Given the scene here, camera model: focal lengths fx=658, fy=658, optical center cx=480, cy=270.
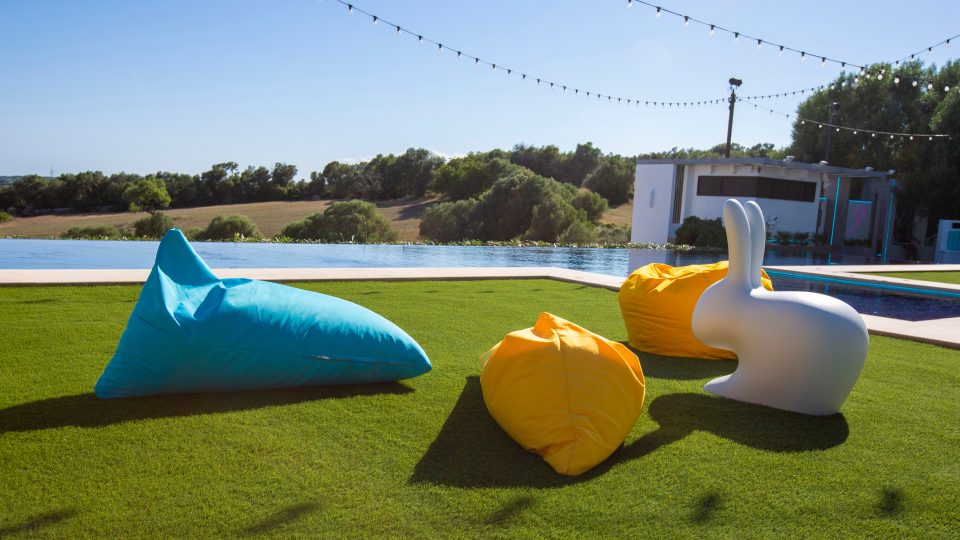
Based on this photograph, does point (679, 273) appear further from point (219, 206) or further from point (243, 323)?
point (219, 206)

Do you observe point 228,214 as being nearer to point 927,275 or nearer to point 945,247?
point 927,275

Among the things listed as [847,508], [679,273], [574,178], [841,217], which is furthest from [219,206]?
[847,508]

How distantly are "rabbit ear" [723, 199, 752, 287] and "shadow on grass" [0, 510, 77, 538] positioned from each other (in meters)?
3.39

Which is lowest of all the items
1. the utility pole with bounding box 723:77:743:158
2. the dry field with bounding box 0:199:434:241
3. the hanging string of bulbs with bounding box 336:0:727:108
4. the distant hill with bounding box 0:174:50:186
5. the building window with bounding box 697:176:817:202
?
the dry field with bounding box 0:199:434:241

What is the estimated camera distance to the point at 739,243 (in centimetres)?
384

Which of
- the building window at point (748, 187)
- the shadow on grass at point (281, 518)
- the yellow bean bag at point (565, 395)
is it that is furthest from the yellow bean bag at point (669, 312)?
the building window at point (748, 187)

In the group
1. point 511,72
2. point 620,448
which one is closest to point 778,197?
point 511,72

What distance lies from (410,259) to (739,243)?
913 centimetres

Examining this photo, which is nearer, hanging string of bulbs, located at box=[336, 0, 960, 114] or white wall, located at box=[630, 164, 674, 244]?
hanging string of bulbs, located at box=[336, 0, 960, 114]

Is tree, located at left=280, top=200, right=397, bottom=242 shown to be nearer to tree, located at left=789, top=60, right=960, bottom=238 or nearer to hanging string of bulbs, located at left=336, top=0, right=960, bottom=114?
hanging string of bulbs, located at left=336, top=0, right=960, bottom=114

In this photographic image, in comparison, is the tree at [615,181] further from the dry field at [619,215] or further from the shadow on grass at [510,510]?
the shadow on grass at [510,510]

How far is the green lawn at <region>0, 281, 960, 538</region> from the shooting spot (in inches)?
91.2

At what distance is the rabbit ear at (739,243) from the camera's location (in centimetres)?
381

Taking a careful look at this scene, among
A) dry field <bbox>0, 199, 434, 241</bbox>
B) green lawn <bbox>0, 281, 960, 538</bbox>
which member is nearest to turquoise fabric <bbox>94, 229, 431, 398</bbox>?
green lawn <bbox>0, 281, 960, 538</bbox>
